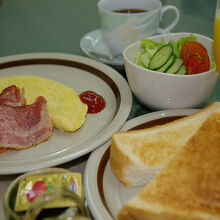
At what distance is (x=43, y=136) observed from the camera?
1.39m

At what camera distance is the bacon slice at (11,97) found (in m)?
1.54

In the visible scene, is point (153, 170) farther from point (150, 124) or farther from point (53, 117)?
point (53, 117)

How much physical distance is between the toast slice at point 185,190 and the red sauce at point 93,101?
0.57m

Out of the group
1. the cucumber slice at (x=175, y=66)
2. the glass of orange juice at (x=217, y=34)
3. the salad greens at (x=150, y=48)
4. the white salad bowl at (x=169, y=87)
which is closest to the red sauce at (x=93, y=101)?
the white salad bowl at (x=169, y=87)

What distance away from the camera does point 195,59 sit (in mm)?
1513

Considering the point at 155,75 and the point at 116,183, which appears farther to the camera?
the point at 155,75

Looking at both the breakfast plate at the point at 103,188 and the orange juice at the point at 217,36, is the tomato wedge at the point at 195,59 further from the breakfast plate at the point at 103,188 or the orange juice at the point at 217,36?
the breakfast plate at the point at 103,188

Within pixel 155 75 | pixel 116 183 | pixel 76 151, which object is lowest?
pixel 116 183

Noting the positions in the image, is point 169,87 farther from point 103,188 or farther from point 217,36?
→ point 103,188

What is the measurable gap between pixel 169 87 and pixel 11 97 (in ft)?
2.73

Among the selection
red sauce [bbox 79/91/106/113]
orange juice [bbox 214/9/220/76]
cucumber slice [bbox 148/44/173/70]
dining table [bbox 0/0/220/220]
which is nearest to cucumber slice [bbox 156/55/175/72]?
cucumber slice [bbox 148/44/173/70]

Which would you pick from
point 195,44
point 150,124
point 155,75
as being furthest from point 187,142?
point 195,44

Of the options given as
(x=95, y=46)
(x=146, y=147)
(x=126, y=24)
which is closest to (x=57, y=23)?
(x=95, y=46)

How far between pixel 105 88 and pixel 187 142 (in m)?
0.70
